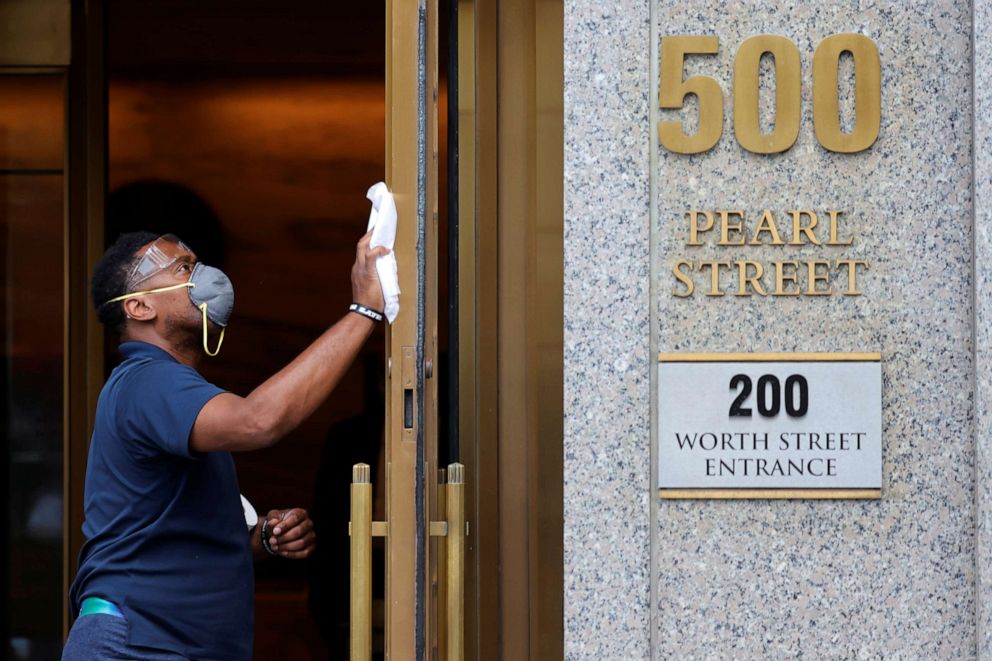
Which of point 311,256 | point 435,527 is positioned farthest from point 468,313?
point 311,256

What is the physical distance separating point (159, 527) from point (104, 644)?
1.04 ft

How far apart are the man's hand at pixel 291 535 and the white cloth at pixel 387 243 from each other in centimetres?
96

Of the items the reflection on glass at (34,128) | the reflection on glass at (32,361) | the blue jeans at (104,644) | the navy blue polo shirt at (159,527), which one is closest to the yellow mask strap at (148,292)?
the navy blue polo shirt at (159,527)

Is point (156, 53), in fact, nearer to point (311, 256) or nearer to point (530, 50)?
point (311, 256)

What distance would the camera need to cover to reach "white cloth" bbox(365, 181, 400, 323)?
3348 millimetres

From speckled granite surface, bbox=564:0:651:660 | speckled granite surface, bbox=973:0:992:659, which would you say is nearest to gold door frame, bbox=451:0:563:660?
speckled granite surface, bbox=564:0:651:660

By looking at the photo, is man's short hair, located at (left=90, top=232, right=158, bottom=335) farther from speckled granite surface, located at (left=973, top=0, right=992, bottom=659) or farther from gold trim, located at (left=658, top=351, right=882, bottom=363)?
speckled granite surface, located at (left=973, top=0, right=992, bottom=659)

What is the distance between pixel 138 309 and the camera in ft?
12.3

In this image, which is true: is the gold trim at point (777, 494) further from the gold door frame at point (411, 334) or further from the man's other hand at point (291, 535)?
the man's other hand at point (291, 535)

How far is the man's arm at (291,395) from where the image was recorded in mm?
3295

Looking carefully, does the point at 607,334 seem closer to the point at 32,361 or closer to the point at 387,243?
the point at 387,243

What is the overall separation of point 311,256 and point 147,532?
14.1ft

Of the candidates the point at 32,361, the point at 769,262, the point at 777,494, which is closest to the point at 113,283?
the point at 769,262

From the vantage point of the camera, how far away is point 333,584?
6965mm
